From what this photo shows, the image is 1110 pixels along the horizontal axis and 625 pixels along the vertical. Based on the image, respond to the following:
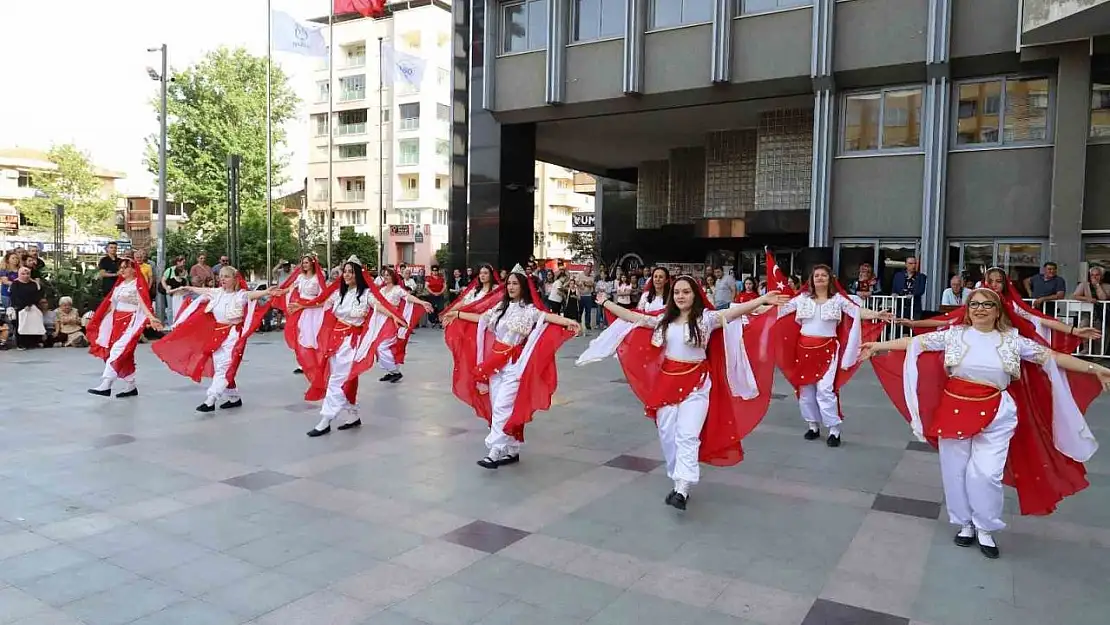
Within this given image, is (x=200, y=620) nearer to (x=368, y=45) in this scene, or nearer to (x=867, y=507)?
(x=867, y=507)

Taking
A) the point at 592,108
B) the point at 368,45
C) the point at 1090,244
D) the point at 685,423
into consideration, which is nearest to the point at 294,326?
the point at 685,423

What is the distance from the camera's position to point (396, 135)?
57.1m

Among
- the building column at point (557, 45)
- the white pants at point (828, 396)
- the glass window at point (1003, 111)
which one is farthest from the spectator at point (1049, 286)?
the building column at point (557, 45)

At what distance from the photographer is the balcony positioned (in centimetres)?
1298

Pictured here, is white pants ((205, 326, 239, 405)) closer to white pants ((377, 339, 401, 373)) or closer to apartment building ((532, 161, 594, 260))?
white pants ((377, 339, 401, 373))

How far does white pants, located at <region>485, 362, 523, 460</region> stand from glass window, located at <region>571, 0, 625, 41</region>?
14909 millimetres

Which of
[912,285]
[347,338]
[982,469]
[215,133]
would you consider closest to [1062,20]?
[912,285]

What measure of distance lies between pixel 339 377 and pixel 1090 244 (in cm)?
1452

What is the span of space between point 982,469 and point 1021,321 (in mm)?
1023

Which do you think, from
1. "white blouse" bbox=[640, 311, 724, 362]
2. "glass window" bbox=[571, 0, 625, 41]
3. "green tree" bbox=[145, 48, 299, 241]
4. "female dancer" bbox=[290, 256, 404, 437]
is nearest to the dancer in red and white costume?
"female dancer" bbox=[290, 256, 404, 437]

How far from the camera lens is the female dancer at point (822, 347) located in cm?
796

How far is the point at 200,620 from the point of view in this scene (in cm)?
380

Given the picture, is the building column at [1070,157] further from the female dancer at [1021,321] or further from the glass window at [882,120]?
the female dancer at [1021,321]

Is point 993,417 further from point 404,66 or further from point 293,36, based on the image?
point 404,66
